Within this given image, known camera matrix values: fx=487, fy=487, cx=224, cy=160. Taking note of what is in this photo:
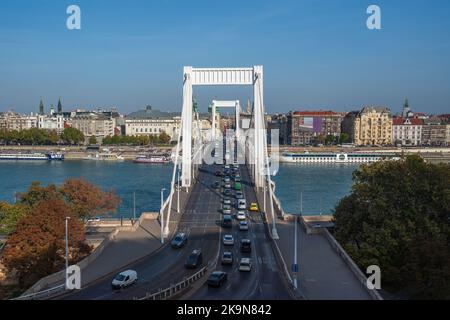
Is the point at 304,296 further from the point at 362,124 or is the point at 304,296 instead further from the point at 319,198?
the point at 362,124

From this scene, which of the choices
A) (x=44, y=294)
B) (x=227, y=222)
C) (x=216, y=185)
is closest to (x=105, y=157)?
(x=216, y=185)

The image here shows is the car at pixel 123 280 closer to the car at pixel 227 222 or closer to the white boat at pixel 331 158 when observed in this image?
the car at pixel 227 222

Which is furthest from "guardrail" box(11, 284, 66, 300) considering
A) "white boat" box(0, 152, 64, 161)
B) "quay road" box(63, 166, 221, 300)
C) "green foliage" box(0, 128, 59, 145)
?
"green foliage" box(0, 128, 59, 145)

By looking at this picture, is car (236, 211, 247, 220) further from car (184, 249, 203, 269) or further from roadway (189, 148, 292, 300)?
car (184, 249, 203, 269)

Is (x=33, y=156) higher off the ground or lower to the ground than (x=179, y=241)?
higher

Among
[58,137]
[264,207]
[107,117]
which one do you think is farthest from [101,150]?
[264,207]

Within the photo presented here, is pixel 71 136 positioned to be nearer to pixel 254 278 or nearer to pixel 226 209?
pixel 226 209

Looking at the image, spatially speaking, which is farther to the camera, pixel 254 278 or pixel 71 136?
pixel 71 136
